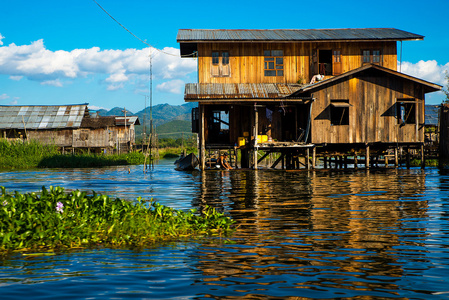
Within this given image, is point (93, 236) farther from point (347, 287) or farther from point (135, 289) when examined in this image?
point (347, 287)

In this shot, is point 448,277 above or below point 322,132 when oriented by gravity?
below

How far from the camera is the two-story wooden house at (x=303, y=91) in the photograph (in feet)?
87.9

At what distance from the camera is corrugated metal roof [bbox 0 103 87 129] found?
1897 inches

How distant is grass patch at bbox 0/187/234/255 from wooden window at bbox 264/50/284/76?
874 inches

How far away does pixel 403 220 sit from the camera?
9.09 meters

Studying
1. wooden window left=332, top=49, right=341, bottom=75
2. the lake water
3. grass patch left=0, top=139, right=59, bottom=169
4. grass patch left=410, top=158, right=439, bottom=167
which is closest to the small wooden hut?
grass patch left=0, top=139, right=59, bottom=169

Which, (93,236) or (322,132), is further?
(322,132)

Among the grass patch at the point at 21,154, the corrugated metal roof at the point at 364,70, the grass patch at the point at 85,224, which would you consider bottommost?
the grass patch at the point at 85,224

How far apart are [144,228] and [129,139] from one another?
168 feet

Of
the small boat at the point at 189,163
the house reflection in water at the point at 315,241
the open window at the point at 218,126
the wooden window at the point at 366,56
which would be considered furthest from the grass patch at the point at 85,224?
the wooden window at the point at 366,56

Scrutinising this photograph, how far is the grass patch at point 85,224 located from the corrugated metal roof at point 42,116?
43501 millimetres

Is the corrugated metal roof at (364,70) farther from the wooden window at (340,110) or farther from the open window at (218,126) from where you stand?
the open window at (218,126)

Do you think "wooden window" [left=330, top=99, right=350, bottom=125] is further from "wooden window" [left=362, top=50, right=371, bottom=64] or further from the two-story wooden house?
"wooden window" [left=362, top=50, right=371, bottom=64]

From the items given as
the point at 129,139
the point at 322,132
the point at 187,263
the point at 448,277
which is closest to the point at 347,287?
the point at 448,277
